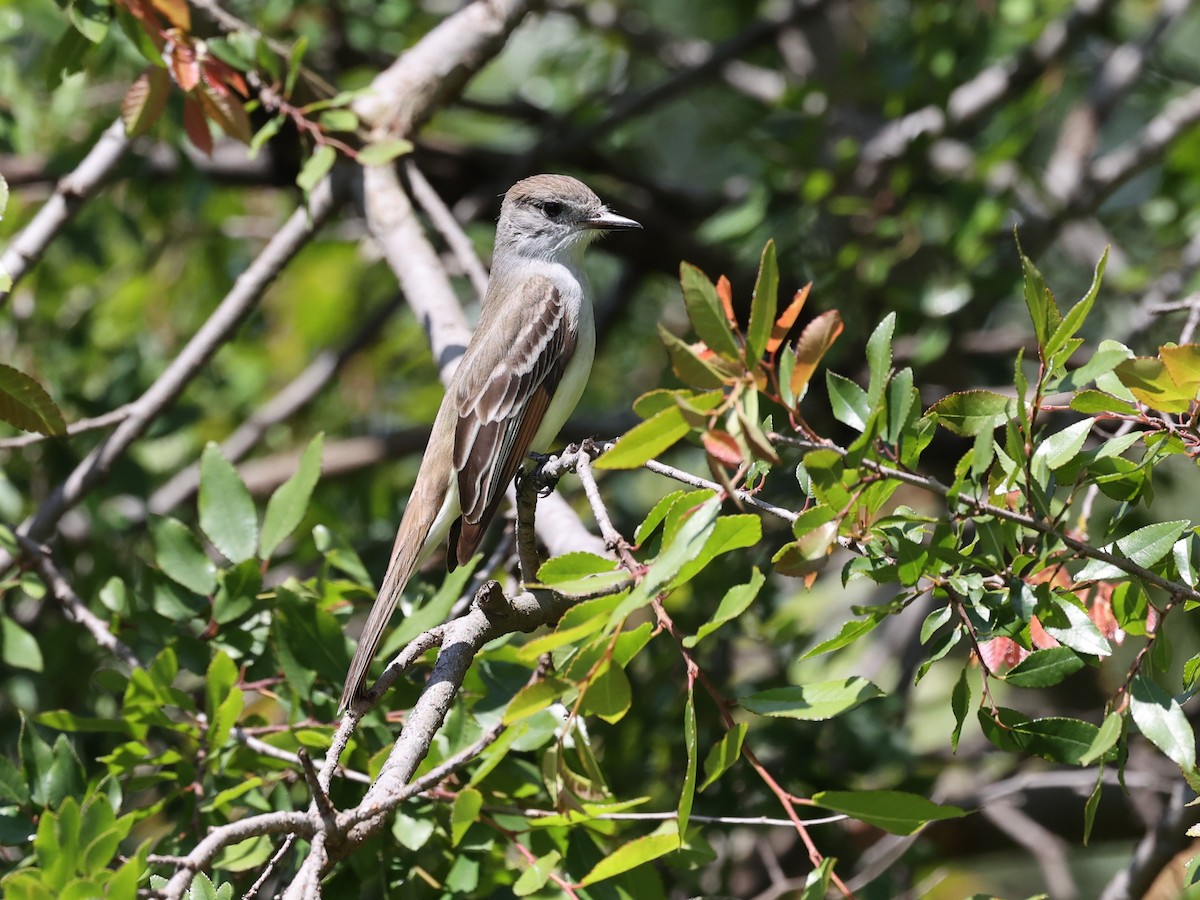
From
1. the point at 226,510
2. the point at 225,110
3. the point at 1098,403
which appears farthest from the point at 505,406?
the point at 1098,403

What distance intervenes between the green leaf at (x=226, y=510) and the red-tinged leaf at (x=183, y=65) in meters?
1.13

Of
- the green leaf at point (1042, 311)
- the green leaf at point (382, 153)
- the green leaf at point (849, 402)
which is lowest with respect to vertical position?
the green leaf at point (849, 402)

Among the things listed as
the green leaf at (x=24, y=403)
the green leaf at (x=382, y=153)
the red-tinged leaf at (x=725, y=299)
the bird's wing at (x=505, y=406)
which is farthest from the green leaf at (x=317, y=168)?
the red-tinged leaf at (x=725, y=299)

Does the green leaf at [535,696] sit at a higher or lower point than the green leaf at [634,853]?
higher

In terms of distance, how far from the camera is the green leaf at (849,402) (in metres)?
2.38

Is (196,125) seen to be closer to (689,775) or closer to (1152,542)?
(689,775)

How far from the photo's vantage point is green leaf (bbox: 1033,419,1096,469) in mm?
2332

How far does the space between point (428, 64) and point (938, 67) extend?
221cm

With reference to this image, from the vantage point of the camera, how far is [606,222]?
194 inches

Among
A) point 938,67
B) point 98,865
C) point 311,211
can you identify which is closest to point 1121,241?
point 938,67

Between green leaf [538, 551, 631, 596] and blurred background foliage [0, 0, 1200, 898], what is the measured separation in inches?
86.8

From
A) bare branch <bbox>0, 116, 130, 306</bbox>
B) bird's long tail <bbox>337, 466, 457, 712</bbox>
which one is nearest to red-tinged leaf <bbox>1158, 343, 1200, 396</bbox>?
bird's long tail <bbox>337, 466, 457, 712</bbox>

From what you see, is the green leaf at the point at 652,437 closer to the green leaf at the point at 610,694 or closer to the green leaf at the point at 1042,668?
the green leaf at the point at 610,694

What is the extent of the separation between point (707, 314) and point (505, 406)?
222 cm
